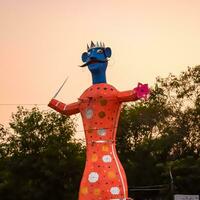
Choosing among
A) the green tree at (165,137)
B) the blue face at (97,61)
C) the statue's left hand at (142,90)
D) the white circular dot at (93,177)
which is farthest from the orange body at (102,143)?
the green tree at (165,137)

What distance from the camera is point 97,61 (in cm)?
2083

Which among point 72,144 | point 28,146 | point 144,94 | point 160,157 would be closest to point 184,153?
point 160,157

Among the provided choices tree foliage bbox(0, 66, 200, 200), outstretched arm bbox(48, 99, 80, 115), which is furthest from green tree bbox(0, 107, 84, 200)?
outstretched arm bbox(48, 99, 80, 115)

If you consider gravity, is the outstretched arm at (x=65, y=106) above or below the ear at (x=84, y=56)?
below

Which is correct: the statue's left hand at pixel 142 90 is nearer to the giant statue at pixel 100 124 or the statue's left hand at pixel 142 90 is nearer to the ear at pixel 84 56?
the giant statue at pixel 100 124

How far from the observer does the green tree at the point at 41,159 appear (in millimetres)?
37344

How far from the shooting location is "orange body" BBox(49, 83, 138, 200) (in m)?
19.9

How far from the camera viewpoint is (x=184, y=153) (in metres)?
37.6

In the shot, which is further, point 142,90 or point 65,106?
point 65,106

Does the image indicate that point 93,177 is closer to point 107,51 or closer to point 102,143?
point 102,143

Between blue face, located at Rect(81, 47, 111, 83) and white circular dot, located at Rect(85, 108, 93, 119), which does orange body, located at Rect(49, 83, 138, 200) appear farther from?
blue face, located at Rect(81, 47, 111, 83)

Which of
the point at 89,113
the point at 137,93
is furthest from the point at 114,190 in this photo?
the point at 137,93

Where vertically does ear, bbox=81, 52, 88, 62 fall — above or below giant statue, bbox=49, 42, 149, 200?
above

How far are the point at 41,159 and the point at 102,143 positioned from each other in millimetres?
17809
